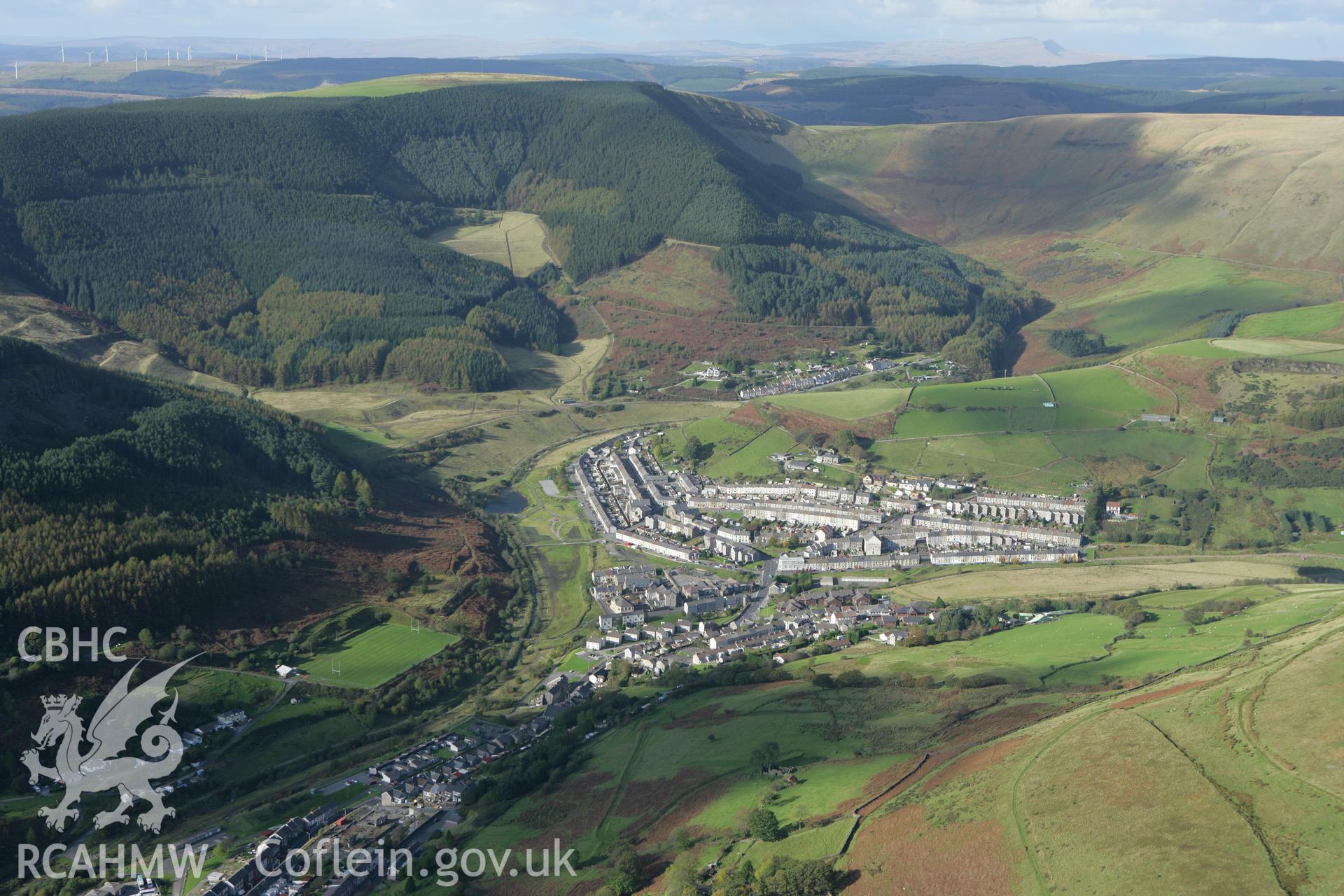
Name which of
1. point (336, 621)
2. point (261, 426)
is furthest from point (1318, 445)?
point (261, 426)

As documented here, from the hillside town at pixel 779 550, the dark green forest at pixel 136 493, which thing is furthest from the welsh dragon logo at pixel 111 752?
the hillside town at pixel 779 550

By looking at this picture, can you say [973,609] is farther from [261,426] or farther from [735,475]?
[261,426]

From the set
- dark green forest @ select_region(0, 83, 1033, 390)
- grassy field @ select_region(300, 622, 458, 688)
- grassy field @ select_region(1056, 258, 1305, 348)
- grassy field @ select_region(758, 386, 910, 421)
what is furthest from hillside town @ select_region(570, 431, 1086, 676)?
grassy field @ select_region(1056, 258, 1305, 348)

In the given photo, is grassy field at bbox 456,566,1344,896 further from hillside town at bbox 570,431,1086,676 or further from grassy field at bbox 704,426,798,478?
grassy field at bbox 704,426,798,478
